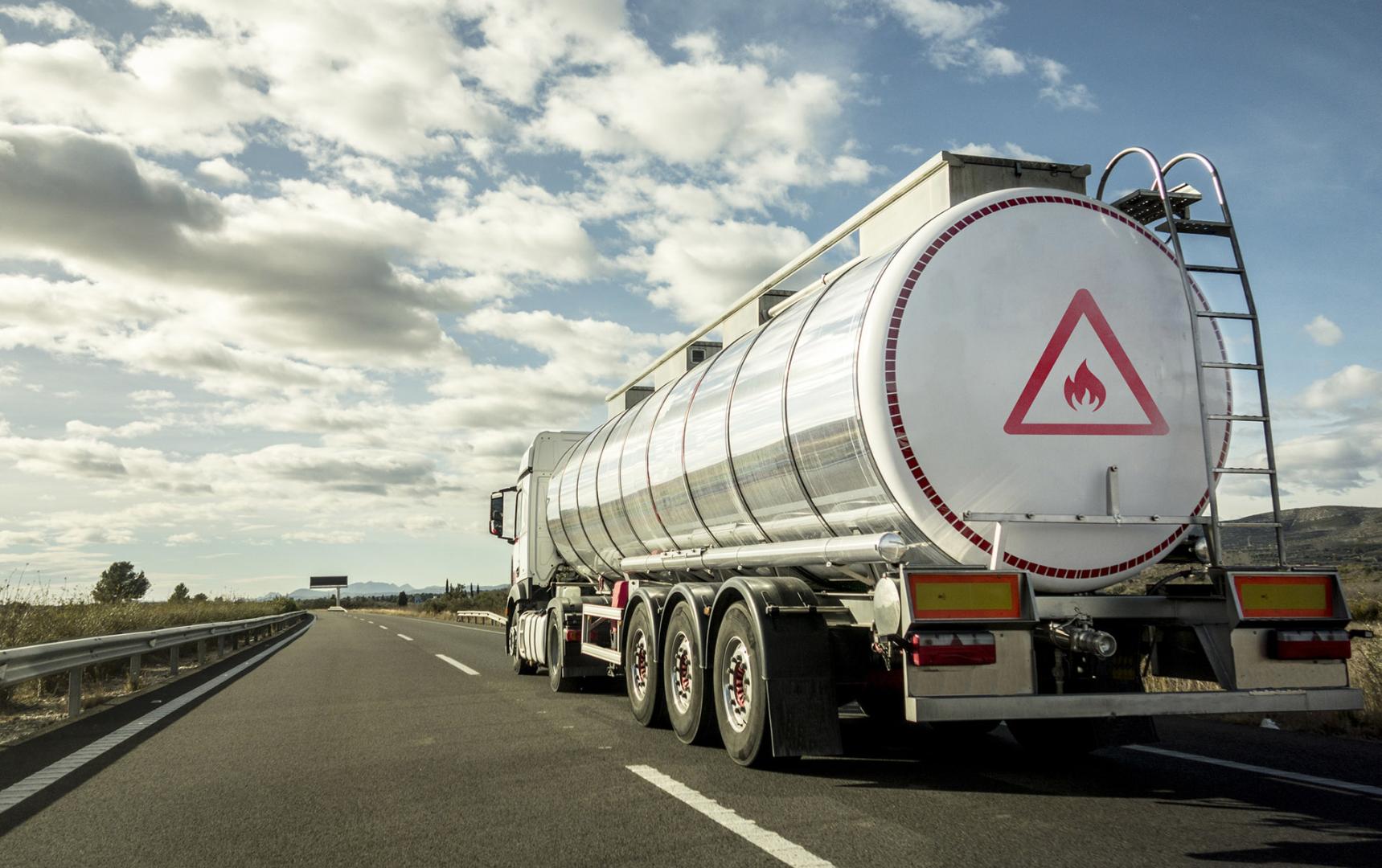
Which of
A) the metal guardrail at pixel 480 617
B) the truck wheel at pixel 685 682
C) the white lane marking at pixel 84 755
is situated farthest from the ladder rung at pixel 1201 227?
the metal guardrail at pixel 480 617

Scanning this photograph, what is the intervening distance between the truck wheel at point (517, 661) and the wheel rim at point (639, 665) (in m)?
6.01

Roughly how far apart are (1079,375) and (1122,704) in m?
1.84

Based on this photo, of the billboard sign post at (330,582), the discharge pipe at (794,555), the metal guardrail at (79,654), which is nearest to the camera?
the discharge pipe at (794,555)

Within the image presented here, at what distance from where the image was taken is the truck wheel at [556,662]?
11648 millimetres

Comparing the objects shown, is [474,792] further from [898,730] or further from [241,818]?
[898,730]

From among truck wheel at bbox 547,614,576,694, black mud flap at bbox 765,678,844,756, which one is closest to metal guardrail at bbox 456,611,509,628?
truck wheel at bbox 547,614,576,694

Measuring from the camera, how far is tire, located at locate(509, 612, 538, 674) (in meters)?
14.5

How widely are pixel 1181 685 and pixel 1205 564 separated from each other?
4.47 meters

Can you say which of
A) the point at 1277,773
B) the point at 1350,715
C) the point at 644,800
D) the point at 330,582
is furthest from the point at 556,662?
the point at 330,582

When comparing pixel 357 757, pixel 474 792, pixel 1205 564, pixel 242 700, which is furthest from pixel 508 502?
pixel 1205 564

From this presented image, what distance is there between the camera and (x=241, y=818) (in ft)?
17.2

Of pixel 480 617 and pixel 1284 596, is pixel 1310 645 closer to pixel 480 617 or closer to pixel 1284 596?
pixel 1284 596

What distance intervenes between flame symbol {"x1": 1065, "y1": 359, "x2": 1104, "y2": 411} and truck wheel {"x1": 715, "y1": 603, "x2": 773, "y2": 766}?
91.7 inches

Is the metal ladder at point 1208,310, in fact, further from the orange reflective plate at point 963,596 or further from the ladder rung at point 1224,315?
the orange reflective plate at point 963,596
